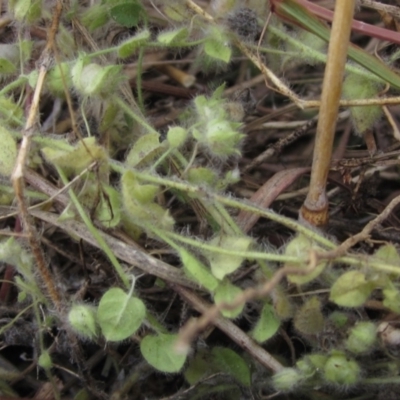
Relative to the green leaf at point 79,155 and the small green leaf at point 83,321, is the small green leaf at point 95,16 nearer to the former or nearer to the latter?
the green leaf at point 79,155

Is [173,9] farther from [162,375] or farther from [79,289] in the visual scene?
[162,375]

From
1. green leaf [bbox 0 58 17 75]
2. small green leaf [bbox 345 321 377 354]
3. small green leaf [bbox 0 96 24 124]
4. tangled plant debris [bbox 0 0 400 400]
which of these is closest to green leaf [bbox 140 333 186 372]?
tangled plant debris [bbox 0 0 400 400]

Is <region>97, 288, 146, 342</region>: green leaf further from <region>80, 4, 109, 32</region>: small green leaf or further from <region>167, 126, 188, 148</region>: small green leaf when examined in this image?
<region>80, 4, 109, 32</region>: small green leaf

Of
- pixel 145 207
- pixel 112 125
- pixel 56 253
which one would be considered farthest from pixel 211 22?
pixel 56 253

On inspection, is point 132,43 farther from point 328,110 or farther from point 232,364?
point 232,364

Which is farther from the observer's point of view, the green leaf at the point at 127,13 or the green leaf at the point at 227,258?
the green leaf at the point at 127,13

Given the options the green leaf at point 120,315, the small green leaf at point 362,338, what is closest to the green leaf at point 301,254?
the small green leaf at point 362,338

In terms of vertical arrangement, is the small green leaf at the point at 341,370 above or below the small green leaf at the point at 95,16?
below

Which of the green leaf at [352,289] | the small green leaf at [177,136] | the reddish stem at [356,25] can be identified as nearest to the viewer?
the green leaf at [352,289]
